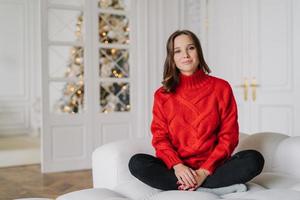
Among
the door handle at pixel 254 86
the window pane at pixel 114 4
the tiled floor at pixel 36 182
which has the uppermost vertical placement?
the window pane at pixel 114 4

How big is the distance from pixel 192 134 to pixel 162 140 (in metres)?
0.14

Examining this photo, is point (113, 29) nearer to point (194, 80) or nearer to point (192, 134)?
point (194, 80)

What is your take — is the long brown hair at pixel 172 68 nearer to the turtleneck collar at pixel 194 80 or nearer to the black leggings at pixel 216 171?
the turtleneck collar at pixel 194 80

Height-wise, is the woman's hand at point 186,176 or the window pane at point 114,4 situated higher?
the window pane at point 114,4

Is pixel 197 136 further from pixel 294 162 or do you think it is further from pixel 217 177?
pixel 294 162

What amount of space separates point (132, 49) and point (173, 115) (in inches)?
110

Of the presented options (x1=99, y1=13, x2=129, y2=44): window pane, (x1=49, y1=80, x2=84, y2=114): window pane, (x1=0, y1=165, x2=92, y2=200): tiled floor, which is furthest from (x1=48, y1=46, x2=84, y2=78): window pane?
(x1=0, y1=165, x2=92, y2=200): tiled floor

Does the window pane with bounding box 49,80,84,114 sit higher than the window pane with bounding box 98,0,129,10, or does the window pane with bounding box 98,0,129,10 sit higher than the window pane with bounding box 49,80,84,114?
the window pane with bounding box 98,0,129,10

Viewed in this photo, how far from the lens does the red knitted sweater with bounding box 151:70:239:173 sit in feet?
5.80

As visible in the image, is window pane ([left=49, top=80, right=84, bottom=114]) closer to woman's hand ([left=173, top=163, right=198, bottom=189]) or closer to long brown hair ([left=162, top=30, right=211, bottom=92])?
long brown hair ([left=162, top=30, right=211, bottom=92])

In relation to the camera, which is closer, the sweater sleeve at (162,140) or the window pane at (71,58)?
the sweater sleeve at (162,140)

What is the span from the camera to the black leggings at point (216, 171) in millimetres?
1583

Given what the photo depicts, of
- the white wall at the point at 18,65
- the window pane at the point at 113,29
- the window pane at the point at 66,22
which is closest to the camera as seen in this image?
the window pane at the point at 66,22

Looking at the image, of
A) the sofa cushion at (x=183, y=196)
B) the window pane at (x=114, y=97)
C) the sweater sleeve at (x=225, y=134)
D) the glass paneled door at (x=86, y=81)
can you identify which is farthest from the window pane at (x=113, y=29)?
the sofa cushion at (x=183, y=196)
